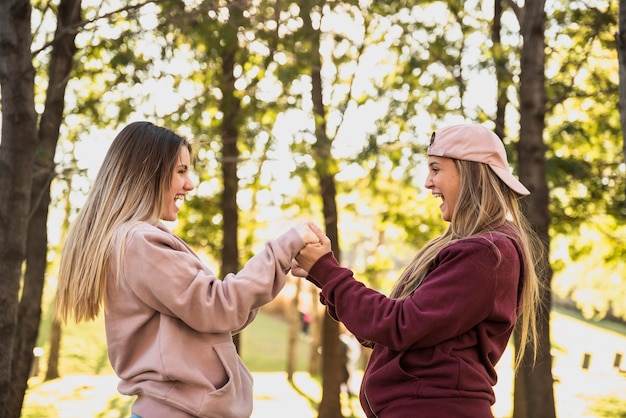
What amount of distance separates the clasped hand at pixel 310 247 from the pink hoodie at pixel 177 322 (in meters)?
0.10

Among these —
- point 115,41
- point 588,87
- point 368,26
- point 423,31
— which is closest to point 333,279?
point 115,41

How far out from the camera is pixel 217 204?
15.8 meters

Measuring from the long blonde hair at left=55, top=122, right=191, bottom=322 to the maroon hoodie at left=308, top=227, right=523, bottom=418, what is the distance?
841 mm

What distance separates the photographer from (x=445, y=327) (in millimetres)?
3041

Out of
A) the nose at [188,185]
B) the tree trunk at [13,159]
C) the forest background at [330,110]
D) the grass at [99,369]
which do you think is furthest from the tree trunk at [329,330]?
the nose at [188,185]

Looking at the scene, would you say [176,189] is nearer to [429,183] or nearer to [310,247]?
[310,247]

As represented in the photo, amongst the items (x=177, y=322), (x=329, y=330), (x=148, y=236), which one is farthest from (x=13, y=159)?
(x=329, y=330)

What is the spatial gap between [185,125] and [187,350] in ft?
34.7

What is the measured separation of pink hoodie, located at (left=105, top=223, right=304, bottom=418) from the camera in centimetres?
312

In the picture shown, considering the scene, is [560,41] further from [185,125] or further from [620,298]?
[620,298]

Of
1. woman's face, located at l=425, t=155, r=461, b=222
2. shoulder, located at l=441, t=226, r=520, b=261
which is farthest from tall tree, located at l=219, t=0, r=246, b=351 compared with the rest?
shoulder, located at l=441, t=226, r=520, b=261

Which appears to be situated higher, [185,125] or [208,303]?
[185,125]

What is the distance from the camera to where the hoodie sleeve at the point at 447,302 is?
3.04 meters

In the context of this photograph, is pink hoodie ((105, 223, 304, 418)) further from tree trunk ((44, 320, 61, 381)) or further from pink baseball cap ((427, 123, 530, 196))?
tree trunk ((44, 320, 61, 381))
